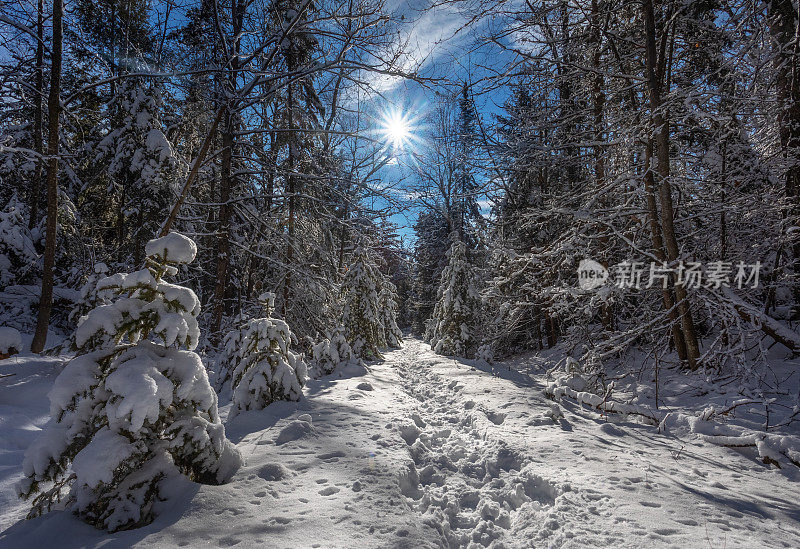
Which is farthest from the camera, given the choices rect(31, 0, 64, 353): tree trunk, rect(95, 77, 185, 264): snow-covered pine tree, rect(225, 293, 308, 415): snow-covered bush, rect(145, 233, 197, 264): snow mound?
rect(95, 77, 185, 264): snow-covered pine tree

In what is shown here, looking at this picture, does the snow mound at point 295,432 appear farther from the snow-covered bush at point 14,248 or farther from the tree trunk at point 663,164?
the snow-covered bush at point 14,248

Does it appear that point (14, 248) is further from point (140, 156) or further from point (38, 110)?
point (140, 156)

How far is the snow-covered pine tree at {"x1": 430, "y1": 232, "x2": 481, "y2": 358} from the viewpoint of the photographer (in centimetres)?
1633

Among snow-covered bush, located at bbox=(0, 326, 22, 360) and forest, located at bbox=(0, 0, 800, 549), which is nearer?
forest, located at bbox=(0, 0, 800, 549)

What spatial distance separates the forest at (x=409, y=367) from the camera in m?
2.54

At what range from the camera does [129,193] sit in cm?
951

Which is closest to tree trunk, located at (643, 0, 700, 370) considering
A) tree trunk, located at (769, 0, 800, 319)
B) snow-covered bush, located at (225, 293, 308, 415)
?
tree trunk, located at (769, 0, 800, 319)

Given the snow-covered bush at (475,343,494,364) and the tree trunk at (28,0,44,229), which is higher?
the tree trunk at (28,0,44,229)

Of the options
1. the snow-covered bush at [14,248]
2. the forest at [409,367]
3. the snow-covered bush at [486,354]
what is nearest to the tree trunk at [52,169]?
the forest at [409,367]

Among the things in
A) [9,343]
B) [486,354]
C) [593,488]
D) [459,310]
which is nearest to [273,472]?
[593,488]

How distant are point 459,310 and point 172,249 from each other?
14.2m

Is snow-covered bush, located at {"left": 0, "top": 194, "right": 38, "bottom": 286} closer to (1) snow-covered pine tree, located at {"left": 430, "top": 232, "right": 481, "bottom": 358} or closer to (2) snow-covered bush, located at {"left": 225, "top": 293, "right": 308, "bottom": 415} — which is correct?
(2) snow-covered bush, located at {"left": 225, "top": 293, "right": 308, "bottom": 415}

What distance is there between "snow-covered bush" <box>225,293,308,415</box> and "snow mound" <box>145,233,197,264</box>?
2810mm

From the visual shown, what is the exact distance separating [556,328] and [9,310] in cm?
1930
